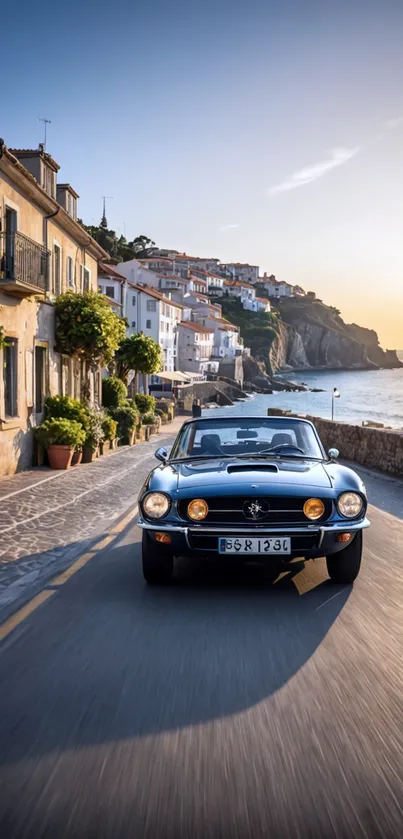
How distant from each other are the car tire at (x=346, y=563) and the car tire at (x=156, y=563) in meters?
1.33

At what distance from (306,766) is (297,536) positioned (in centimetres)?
287

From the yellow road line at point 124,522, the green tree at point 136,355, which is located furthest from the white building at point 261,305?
the yellow road line at point 124,522

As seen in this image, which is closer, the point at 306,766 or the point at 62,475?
the point at 306,766

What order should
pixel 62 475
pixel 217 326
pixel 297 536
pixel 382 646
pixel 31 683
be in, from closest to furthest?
pixel 31 683 → pixel 382 646 → pixel 297 536 → pixel 62 475 → pixel 217 326

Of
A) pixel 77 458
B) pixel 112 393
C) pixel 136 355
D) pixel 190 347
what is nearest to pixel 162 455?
pixel 77 458

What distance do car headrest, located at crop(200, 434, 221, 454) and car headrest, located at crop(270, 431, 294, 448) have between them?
21.3 inches

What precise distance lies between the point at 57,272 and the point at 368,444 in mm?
10346

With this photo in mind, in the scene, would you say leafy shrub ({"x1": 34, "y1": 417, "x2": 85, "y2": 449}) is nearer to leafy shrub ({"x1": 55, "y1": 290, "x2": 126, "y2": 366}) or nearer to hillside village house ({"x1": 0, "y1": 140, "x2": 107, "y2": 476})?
hillside village house ({"x1": 0, "y1": 140, "x2": 107, "y2": 476})

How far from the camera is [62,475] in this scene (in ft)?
56.8

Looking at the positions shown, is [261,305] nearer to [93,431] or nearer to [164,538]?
[93,431]

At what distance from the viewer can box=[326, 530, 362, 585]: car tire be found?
6305 mm

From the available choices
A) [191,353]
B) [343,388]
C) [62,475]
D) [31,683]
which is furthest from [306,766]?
[343,388]

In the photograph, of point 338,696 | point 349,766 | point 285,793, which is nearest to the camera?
point 285,793

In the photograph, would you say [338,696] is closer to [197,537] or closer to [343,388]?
[197,537]
